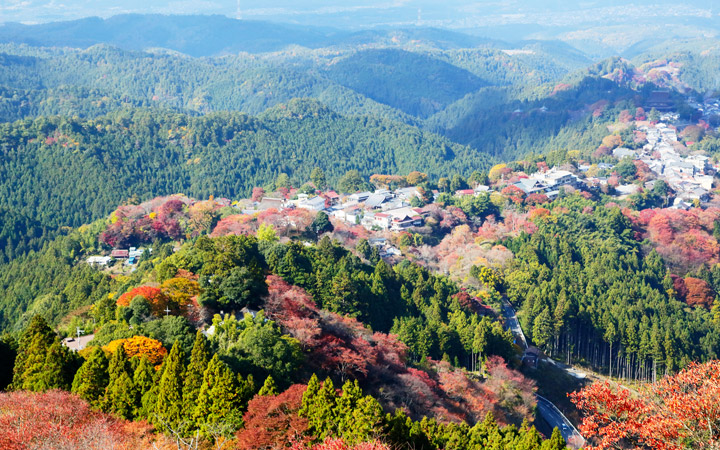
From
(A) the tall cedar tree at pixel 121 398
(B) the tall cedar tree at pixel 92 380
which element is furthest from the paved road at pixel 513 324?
(B) the tall cedar tree at pixel 92 380

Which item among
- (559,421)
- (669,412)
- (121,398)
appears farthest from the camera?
(559,421)

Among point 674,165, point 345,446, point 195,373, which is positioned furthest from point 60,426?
point 674,165

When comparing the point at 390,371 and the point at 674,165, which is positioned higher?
the point at 390,371

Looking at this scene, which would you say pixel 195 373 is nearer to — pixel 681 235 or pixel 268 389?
pixel 268 389

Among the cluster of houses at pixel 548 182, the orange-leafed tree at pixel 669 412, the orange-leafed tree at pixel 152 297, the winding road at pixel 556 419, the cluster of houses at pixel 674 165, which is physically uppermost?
the orange-leafed tree at pixel 669 412

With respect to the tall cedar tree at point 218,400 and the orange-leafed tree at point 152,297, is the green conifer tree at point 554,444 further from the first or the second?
A: the orange-leafed tree at point 152,297

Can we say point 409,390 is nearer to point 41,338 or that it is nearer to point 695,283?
point 41,338
